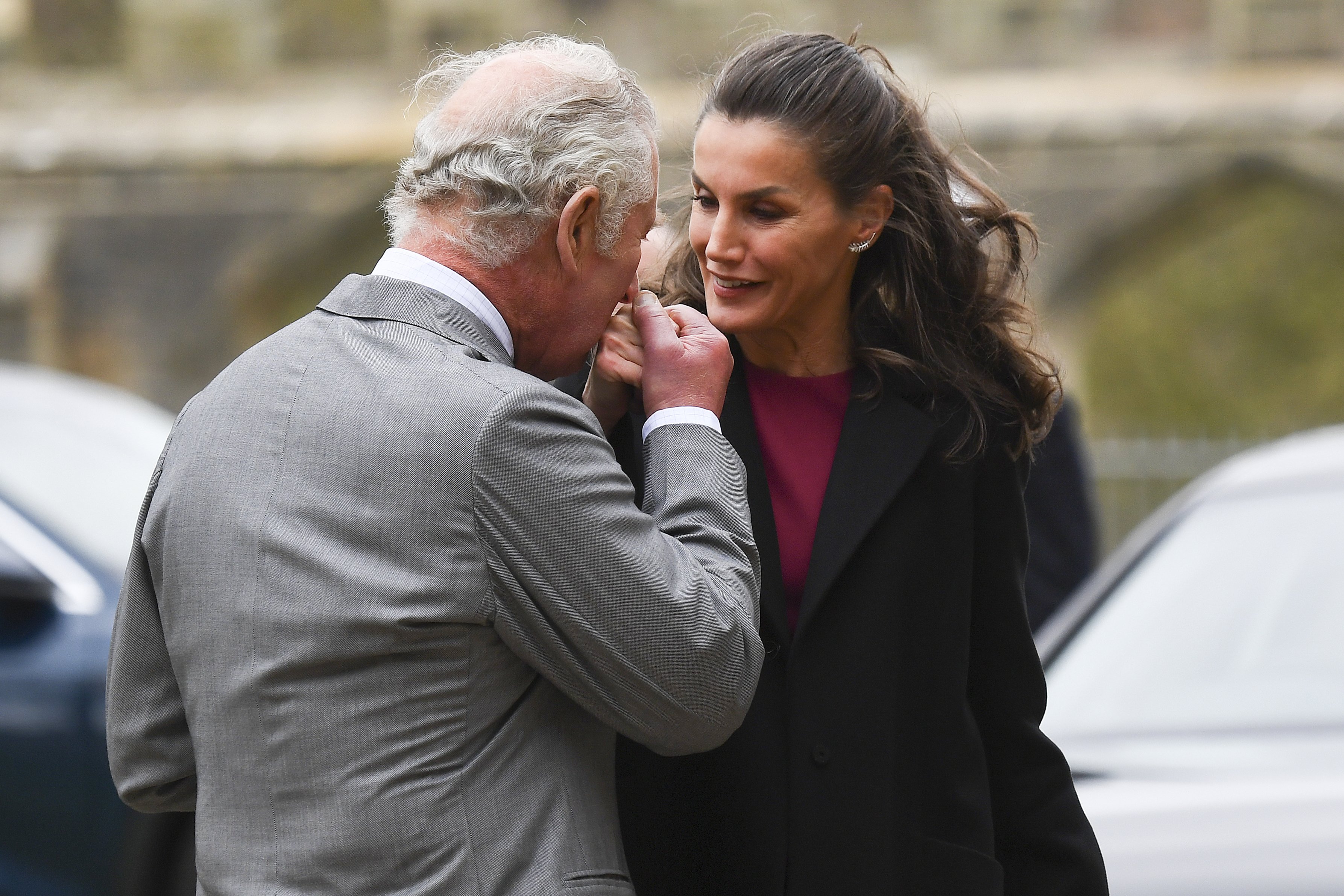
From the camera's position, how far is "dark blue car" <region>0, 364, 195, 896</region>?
4156 millimetres

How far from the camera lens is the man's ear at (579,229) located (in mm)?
1869

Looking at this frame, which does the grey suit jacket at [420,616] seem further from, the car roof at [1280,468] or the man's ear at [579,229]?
the car roof at [1280,468]

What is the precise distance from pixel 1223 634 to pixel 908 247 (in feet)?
4.96

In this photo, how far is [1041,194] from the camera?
1216 centimetres

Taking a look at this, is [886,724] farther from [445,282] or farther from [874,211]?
[445,282]

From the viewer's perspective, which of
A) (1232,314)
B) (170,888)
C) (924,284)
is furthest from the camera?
(1232,314)

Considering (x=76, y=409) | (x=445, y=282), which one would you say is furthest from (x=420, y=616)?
(x=76, y=409)

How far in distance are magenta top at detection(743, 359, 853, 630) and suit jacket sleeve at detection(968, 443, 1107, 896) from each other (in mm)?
210

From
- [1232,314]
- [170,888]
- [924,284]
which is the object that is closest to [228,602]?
[924,284]

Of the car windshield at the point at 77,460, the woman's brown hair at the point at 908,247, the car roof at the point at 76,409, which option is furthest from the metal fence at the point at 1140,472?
the woman's brown hair at the point at 908,247

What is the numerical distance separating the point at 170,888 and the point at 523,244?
2.92 meters

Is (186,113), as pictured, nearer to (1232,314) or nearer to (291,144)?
(291,144)

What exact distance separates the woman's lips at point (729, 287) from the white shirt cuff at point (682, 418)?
0.26m

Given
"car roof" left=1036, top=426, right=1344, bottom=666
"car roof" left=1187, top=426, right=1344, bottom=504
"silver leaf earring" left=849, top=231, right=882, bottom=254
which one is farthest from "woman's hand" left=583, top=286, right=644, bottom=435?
"car roof" left=1187, top=426, right=1344, bottom=504
